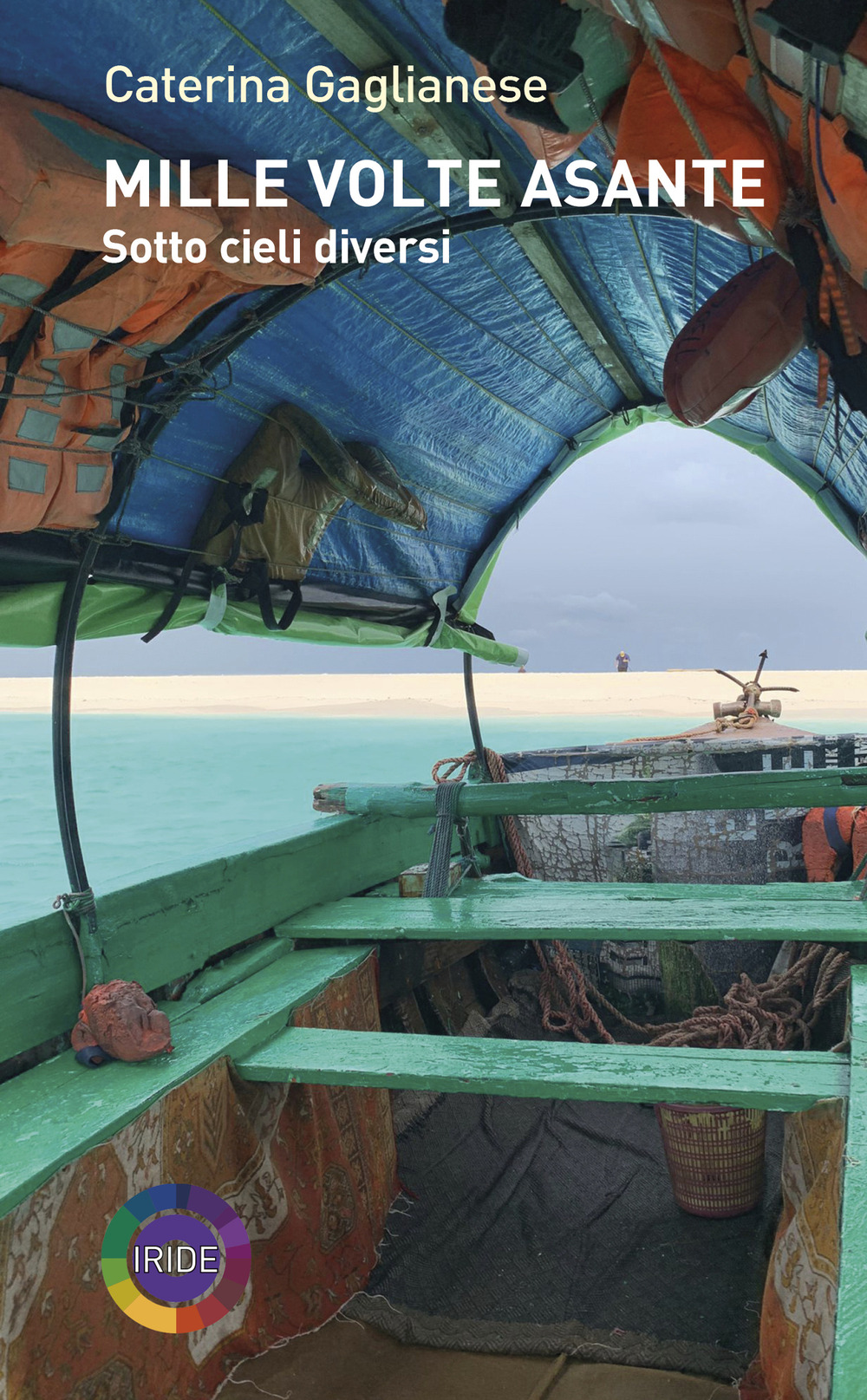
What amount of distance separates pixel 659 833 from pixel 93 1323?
12.1 ft

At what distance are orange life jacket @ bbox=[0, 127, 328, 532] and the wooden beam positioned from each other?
0.38 m

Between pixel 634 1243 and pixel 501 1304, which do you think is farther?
pixel 634 1243

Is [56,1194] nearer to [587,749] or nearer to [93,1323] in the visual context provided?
[93,1323]

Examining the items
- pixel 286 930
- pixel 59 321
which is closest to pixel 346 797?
pixel 286 930

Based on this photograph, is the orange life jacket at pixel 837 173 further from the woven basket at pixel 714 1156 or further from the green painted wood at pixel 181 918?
the woven basket at pixel 714 1156

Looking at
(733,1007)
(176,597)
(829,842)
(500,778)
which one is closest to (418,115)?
(176,597)

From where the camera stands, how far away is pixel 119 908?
249cm

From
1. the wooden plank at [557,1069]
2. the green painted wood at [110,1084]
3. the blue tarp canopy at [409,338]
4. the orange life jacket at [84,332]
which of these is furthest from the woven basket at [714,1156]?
the orange life jacket at [84,332]

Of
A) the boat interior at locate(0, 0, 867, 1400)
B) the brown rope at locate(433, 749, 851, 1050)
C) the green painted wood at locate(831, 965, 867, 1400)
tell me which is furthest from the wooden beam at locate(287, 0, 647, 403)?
the brown rope at locate(433, 749, 851, 1050)

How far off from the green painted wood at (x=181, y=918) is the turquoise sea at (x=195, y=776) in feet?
0.26

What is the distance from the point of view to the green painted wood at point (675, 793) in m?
3.31

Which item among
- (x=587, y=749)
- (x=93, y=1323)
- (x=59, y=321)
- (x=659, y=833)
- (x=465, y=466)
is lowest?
(x=93, y=1323)

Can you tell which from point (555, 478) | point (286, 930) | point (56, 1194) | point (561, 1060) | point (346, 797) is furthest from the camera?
point (555, 478)

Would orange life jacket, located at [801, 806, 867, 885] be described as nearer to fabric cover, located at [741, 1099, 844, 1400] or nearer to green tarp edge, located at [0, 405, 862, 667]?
green tarp edge, located at [0, 405, 862, 667]
